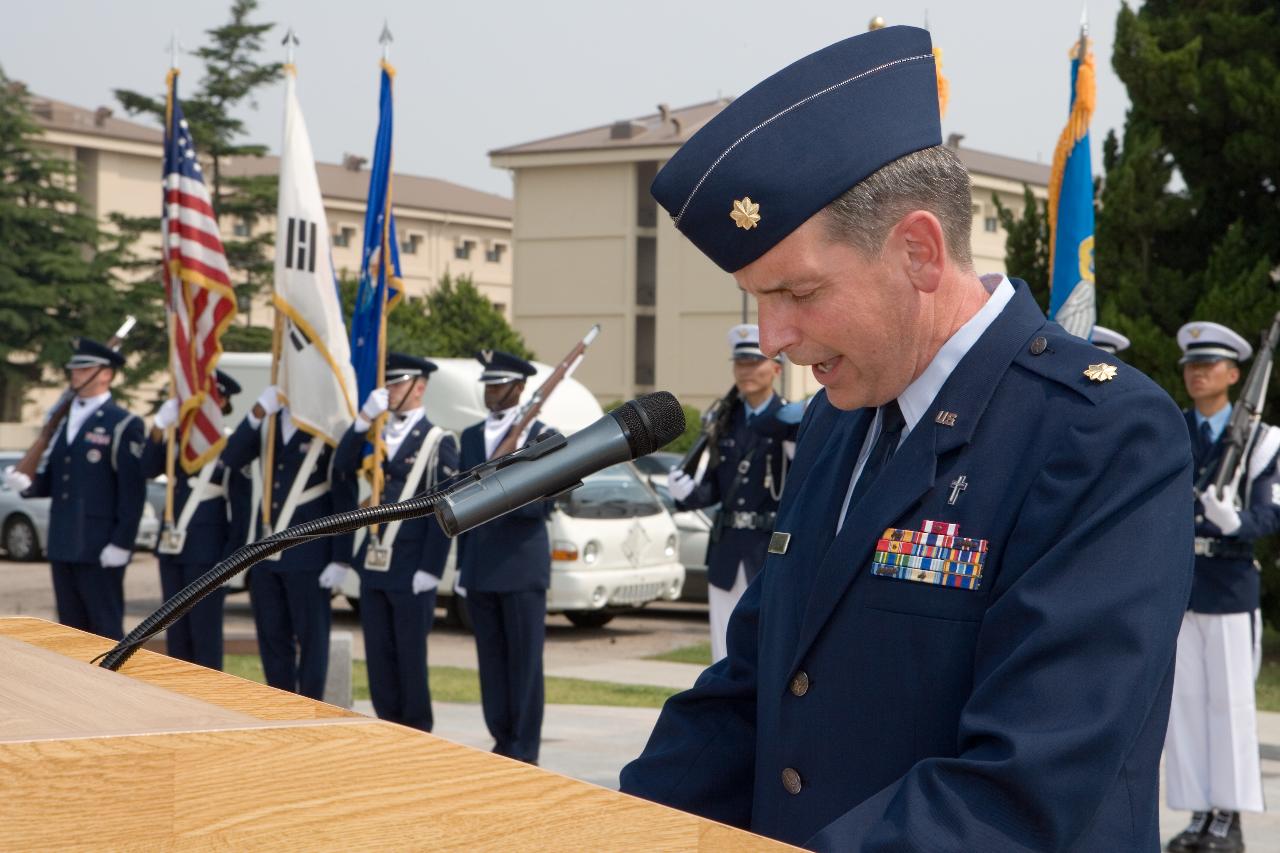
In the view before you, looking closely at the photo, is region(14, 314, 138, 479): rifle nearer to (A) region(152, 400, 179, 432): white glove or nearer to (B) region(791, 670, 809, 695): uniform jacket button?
(A) region(152, 400, 179, 432): white glove

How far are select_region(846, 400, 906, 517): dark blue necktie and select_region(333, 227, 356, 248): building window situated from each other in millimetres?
65389

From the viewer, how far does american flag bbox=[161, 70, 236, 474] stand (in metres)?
10.4

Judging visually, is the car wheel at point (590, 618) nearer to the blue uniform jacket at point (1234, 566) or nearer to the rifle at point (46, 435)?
the rifle at point (46, 435)

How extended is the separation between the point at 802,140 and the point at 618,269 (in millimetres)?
56029

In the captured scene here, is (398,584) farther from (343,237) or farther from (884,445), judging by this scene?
(343,237)

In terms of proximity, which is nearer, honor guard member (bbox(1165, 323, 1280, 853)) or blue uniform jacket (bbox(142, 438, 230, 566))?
honor guard member (bbox(1165, 323, 1280, 853))

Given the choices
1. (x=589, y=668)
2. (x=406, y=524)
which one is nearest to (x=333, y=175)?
(x=589, y=668)

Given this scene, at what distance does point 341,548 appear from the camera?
385 inches

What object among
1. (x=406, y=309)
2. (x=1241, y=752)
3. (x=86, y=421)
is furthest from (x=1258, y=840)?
(x=406, y=309)

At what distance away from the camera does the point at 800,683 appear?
205 centimetres

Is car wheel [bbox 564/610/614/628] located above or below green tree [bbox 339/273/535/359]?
below

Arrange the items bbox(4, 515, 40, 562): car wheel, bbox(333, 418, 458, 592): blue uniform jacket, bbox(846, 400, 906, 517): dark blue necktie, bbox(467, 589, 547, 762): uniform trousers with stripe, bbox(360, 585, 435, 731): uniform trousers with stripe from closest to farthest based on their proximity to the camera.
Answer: bbox(846, 400, 906, 517): dark blue necktie, bbox(467, 589, 547, 762): uniform trousers with stripe, bbox(360, 585, 435, 731): uniform trousers with stripe, bbox(333, 418, 458, 592): blue uniform jacket, bbox(4, 515, 40, 562): car wheel

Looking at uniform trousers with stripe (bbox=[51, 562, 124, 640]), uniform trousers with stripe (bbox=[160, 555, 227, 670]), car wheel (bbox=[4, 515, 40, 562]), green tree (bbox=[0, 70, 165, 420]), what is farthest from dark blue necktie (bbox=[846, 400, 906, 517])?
green tree (bbox=[0, 70, 165, 420])

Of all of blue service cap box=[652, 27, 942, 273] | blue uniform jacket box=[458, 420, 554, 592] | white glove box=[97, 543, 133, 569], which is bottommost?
white glove box=[97, 543, 133, 569]
